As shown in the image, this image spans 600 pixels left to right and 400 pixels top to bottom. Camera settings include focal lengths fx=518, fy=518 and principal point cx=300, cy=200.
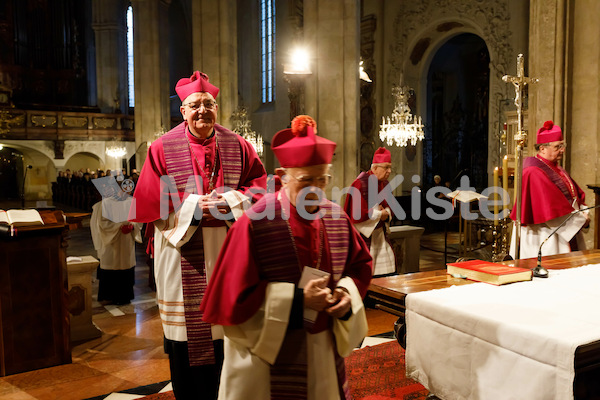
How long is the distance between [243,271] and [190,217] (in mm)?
941

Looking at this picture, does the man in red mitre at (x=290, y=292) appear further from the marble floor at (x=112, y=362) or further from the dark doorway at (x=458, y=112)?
the dark doorway at (x=458, y=112)

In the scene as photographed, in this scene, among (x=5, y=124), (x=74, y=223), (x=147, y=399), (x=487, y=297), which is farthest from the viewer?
(x=5, y=124)

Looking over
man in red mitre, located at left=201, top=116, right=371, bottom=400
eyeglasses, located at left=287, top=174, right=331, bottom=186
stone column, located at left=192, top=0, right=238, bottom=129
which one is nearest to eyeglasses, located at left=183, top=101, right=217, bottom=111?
man in red mitre, located at left=201, top=116, right=371, bottom=400

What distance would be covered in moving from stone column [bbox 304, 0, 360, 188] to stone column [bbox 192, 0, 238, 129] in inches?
195

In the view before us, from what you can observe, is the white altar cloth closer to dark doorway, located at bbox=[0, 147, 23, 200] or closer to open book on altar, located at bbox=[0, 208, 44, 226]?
open book on altar, located at bbox=[0, 208, 44, 226]

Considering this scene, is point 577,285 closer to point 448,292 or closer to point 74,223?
point 448,292

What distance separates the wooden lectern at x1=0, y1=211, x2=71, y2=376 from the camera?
13.0 ft

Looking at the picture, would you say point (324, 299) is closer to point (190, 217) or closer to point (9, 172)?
point (190, 217)

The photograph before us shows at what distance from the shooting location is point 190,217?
278cm

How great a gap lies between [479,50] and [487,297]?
17.0 metres

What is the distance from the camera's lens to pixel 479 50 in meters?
17.7

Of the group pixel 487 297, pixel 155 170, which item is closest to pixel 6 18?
pixel 155 170

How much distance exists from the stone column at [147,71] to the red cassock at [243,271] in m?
15.5

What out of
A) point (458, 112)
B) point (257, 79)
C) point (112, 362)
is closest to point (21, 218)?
point (112, 362)
